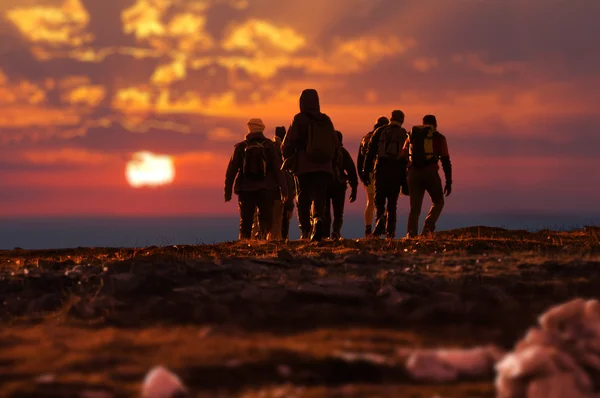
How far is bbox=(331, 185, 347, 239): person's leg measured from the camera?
53.5 ft

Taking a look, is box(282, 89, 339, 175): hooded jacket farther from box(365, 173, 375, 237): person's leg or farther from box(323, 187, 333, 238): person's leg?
box(365, 173, 375, 237): person's leg

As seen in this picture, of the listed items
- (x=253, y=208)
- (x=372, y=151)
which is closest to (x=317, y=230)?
(x=253, y=208)

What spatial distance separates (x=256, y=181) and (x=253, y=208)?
0.73 m

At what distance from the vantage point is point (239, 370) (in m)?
5.11

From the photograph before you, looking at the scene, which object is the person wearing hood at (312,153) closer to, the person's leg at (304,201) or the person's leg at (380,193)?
the person's leg at (304,201)

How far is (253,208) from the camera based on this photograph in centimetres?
1619

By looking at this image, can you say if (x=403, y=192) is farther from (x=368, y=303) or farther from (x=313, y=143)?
(x=368, y=303)

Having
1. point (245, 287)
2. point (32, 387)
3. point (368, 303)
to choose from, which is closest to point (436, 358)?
point (368, 303)

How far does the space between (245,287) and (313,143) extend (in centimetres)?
616

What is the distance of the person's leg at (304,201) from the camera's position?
14055 millimetres

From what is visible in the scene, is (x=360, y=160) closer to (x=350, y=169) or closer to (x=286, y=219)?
(x=350, y=169)

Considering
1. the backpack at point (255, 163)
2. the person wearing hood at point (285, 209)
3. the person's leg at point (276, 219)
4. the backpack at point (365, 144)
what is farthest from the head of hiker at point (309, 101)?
the person wearing hood at point (285, 209)

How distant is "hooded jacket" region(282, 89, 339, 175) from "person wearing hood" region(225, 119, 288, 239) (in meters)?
1.72

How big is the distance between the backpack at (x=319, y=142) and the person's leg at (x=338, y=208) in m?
2.47
